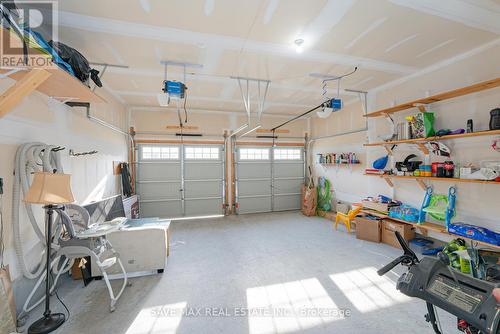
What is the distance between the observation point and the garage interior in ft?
6.17

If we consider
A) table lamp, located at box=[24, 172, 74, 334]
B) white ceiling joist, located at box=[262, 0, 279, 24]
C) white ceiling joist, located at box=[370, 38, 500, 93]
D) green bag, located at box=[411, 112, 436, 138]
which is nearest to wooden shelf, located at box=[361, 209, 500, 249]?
green bag, located at box=[411, 112, 436, 138]

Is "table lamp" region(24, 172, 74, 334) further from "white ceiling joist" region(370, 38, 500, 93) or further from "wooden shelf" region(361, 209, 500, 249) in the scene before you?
"white ceiling joist" region(370, 38, 500, 93)

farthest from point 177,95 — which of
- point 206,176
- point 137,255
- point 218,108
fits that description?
point 206,176

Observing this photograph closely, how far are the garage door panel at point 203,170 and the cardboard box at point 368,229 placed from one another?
12.7 ft

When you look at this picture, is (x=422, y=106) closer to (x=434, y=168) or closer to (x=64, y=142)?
(x=434, y=168)

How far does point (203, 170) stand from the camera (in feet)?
20.3

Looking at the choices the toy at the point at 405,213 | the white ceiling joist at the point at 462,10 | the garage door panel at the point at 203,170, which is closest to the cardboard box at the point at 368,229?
the toy at the point at 405,213

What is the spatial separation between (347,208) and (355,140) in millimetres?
1715

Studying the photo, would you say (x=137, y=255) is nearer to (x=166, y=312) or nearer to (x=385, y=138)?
(x=166, y=312)

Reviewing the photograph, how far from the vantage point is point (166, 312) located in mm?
2146

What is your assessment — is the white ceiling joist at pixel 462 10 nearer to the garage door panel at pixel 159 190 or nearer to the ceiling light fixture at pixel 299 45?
the ceiling light fixture at pixel 299 45

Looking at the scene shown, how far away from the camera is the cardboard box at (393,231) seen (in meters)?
3.59

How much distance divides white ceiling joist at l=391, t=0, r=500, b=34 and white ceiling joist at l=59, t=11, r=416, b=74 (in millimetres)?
942

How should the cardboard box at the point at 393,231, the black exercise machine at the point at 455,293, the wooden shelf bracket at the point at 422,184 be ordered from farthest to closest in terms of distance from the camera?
the cardboard box at the point at 393,231
the wooden shelf bracket at the point at 422,184
the black exercise machine at the point at 455,293
